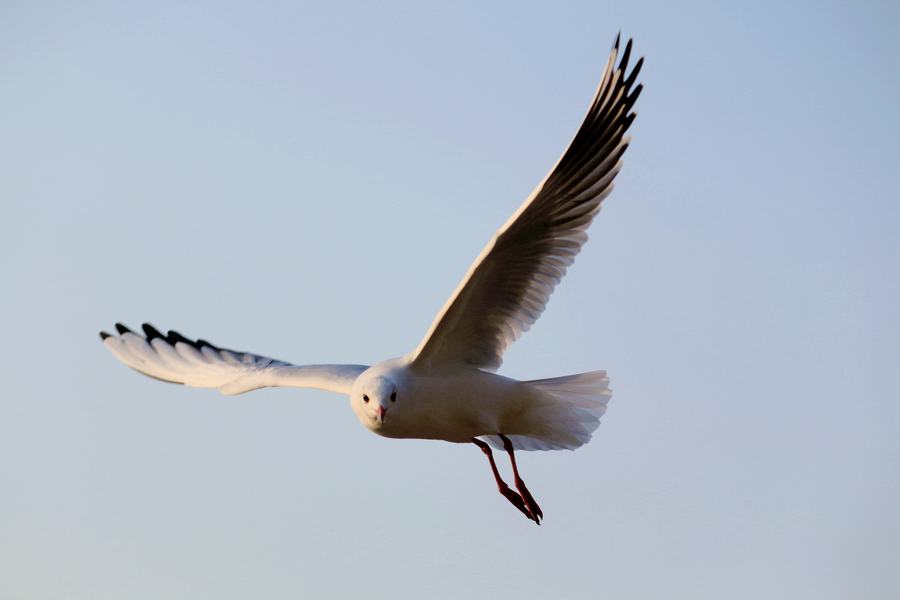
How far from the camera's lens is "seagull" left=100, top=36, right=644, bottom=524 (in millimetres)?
8273

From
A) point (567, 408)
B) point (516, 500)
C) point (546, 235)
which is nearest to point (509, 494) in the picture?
point (516, 500)

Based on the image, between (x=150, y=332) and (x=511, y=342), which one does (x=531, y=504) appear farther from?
(x=150, y=332)

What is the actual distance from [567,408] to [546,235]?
52.5 inches

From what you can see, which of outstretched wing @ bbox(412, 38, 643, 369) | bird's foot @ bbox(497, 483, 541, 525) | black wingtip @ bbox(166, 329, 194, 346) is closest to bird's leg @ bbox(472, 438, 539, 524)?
bird's foot @ bbox(497, 483, 541, 525)

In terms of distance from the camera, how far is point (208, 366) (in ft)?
38.0

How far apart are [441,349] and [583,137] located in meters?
1.56

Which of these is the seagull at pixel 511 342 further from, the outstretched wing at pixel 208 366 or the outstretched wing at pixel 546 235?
the outstretched wing at pixel 208 366

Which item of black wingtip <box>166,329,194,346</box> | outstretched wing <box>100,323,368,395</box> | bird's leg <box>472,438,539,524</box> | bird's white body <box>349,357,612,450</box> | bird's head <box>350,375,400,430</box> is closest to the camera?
bird's head <box>350,375,400,430</box>

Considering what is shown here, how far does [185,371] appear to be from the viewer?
11.7 m

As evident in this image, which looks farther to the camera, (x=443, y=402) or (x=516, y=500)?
(x=516, y=500)

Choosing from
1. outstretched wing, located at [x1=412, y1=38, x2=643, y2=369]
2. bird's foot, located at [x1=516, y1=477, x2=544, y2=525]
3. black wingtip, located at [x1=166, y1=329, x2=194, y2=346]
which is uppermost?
black wingtip, located at [x1=166, y1=329, x2=194, y2=346]

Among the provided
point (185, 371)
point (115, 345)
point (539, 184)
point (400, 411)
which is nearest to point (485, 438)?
point (400, 411)

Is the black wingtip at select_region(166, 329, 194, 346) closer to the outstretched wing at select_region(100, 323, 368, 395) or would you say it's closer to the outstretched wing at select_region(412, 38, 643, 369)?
the outstretched wing at select_region(100, 323, 368, 395)

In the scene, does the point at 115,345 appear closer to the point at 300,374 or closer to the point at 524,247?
the point at 300,374
